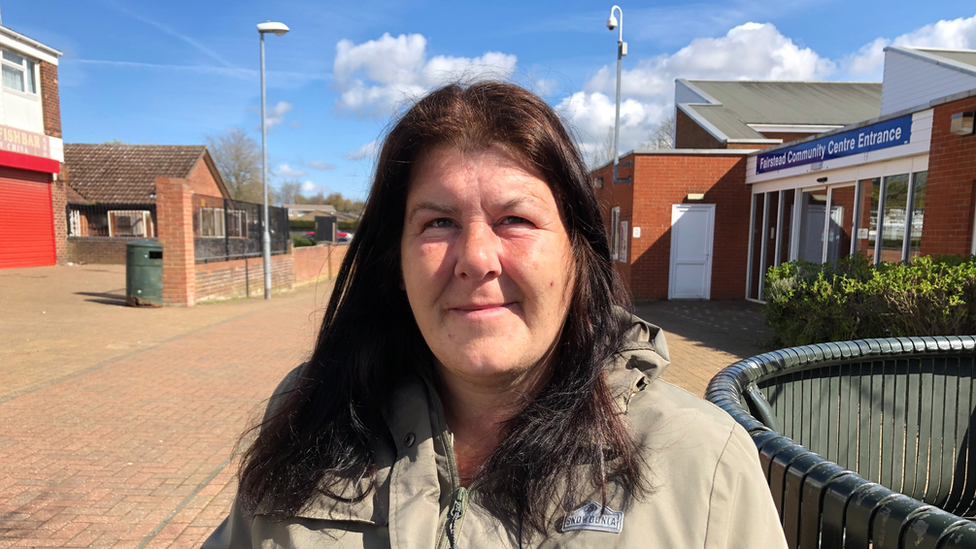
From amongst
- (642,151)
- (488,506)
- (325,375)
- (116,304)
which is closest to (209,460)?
(325,375)

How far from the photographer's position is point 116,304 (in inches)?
503

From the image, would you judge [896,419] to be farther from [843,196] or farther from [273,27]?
[273,27]

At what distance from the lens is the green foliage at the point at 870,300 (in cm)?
581

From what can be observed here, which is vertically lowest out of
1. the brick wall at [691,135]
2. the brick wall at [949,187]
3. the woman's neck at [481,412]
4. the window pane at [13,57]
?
the woman's neck at [481,412]

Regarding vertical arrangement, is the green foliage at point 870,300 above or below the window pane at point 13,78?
below

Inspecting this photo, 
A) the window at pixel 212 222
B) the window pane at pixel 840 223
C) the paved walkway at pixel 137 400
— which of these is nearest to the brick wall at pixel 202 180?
the window at pixel 212 222

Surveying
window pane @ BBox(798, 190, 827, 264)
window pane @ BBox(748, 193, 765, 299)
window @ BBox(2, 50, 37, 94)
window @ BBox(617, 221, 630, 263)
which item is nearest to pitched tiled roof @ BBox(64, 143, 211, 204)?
window @ BBox(2, 50, 37, 94)

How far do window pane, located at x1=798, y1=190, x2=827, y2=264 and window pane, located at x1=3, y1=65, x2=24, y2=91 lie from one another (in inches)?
957

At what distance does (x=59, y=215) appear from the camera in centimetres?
2253

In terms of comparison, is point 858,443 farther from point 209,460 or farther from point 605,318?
point 209,460

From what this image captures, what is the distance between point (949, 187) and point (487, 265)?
31.5 feet

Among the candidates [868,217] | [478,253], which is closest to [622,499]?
[478,253]

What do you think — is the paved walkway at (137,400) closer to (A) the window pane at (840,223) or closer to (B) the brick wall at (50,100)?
(A) the window pane at (840,223)

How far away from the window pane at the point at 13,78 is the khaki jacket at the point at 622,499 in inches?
990
